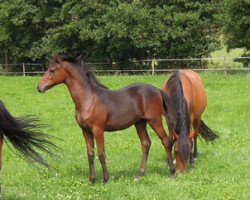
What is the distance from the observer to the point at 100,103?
851cm

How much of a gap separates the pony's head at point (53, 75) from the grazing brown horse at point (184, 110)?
7.09ft

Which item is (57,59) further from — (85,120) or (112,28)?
(112,28)

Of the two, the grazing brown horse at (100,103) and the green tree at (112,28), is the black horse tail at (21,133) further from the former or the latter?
the green tree at (112,28)

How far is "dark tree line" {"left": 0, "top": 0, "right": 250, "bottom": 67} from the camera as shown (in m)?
29.4

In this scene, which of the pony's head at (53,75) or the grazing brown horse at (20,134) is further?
the pony's head at (53,75)

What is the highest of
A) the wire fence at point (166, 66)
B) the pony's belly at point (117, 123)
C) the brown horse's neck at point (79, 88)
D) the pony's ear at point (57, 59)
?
the pony's ear at point (57, 59)

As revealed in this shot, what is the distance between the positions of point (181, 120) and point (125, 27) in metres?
21.5

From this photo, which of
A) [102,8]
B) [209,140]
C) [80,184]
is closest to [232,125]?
[209,140]

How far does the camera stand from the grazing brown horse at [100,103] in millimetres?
8422

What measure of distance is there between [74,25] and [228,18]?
9887mm

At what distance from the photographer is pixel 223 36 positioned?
30875 mm

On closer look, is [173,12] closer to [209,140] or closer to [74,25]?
[74,25]

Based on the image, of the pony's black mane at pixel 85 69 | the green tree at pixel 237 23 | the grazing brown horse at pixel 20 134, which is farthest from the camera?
the green tree at pixel 237 23

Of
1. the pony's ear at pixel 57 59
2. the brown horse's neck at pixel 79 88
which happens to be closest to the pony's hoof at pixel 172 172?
the brown horse's neck at pixel 79 88
